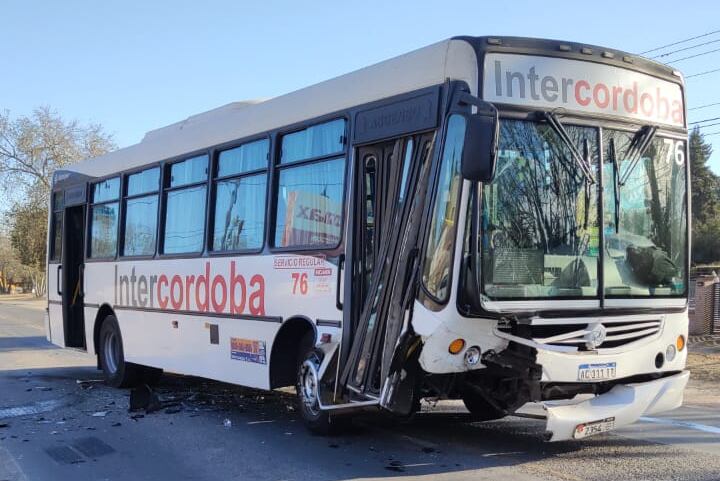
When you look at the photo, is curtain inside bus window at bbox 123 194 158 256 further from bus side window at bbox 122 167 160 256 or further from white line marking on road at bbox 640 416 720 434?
white line marking on road at bbox 640 416 720 434

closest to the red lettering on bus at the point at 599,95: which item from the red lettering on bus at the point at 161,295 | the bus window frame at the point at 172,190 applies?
the bus window frame at the point at 172,190

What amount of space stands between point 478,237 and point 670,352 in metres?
2.16

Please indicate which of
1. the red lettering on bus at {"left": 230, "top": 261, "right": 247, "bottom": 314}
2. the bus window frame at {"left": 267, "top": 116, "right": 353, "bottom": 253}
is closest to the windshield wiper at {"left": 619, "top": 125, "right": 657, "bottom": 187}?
the bus window frame at {"left": 267, "top": 116, "right": 353, "bottom": 253}

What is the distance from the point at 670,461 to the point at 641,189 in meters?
2.33

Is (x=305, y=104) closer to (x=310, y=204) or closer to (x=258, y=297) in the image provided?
(x=310, y=204)

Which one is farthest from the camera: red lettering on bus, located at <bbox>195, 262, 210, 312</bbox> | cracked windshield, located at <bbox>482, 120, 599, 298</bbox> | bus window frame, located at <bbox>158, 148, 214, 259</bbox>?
bus window frame, located at <bbox>158, 148, 214, 259</bbox>

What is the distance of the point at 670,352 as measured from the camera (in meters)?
6.25

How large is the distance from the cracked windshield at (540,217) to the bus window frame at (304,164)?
5.41 ft

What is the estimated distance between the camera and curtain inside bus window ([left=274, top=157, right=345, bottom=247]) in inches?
271

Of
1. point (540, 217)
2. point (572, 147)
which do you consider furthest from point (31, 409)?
point (572, 147)

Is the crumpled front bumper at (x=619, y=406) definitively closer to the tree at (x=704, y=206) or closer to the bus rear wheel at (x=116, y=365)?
the bus rear wheel at (x=116, y=365)

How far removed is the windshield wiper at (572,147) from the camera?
18.8 ft

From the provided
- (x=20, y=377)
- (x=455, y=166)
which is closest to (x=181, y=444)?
(x=455, y=166)

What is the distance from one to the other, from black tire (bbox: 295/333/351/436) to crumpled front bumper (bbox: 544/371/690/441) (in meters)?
2.28
